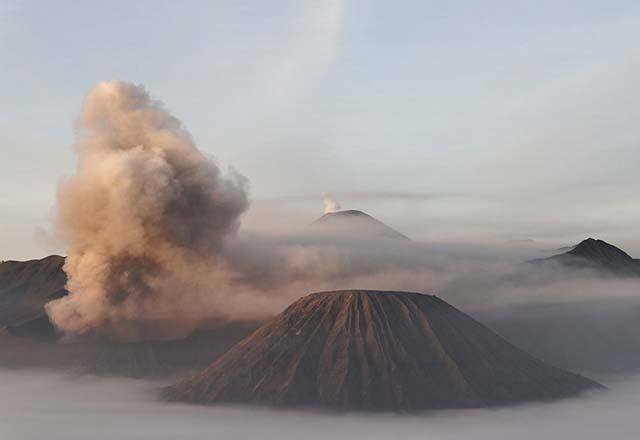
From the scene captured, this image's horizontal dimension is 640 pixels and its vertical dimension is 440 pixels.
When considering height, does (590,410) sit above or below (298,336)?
below

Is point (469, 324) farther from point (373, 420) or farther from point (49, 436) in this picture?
point (49, 436)

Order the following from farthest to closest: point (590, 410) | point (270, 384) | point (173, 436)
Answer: point (590, 410)
point (270, 384)
point (173, 436)

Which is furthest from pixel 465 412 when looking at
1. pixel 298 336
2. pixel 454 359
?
pixel 298 336

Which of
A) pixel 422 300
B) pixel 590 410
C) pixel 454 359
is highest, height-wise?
pixel 422 300

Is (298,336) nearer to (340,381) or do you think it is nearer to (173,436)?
(340,381)

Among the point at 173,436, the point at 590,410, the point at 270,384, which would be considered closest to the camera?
the point at 173,436

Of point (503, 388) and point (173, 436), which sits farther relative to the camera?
point (503, 388)
